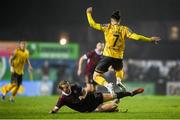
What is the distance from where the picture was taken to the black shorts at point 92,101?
1828 centimetres

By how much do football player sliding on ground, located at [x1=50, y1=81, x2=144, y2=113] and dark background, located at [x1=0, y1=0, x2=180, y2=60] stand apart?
2073cm

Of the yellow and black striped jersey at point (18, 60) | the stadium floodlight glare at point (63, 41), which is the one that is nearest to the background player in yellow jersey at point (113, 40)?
the yellow and black striped jersey at point (18, 60)

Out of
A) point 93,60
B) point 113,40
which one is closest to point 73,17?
point 93,60

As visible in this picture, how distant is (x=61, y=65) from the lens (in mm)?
36469

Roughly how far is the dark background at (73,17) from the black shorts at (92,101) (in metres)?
20.9

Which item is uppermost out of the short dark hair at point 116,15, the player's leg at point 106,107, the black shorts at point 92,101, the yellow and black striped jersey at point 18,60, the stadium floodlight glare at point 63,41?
the short dark hair at point 116,15

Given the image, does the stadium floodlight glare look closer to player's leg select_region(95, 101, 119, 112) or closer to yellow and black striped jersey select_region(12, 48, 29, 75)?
yellow and black striped jersey select_region(12, 48, 29, 75)

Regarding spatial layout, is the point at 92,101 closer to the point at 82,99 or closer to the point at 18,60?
the point at 82,99

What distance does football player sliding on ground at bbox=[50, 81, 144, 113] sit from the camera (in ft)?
59.3

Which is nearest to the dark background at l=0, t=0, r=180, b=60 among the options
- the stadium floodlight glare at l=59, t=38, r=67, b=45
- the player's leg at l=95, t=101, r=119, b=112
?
the stadium floodlight glare at l=59, t=38, r=67, b=45

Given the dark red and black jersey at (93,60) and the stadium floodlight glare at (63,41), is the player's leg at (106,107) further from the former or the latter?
the stadium floodlight glare at (63,41)

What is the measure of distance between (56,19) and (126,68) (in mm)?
6801

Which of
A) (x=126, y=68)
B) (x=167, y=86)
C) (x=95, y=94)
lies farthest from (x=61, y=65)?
(x=95, y=94)

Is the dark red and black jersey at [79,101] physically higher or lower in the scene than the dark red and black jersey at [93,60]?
lower
